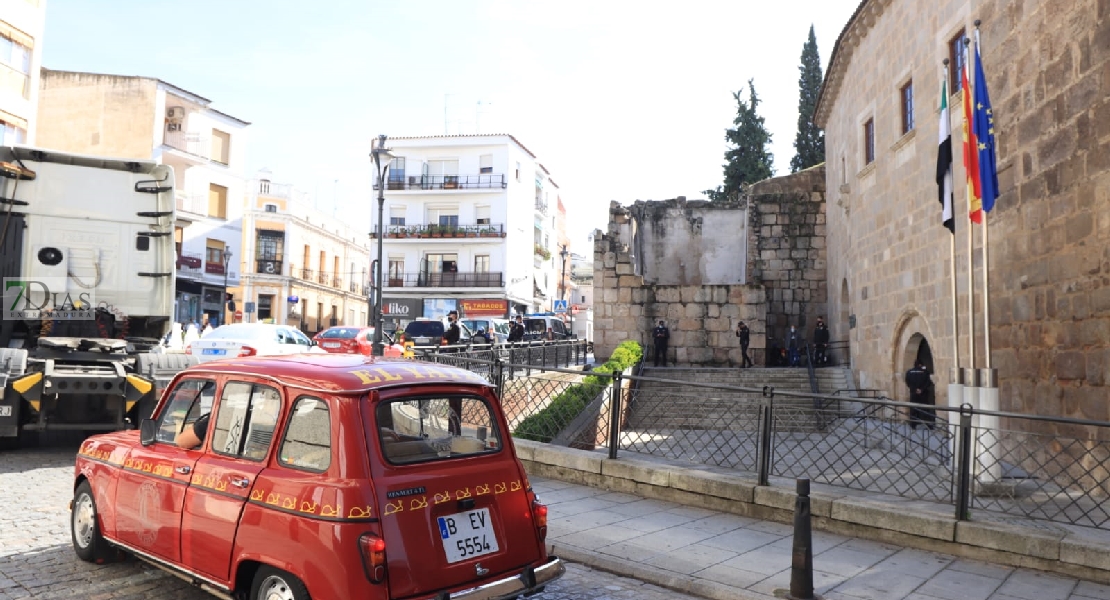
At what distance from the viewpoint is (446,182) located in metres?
47.1

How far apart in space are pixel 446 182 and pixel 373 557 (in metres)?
44.8

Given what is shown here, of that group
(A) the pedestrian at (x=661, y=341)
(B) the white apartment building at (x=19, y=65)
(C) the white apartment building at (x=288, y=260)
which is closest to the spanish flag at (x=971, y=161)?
(A) the pedestrian at (x=661, y=341)

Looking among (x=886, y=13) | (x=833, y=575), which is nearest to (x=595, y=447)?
(x=833, y=575)

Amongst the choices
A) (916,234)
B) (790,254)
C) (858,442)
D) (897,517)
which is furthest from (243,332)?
(790,254)

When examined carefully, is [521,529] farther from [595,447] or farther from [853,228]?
[853,228]

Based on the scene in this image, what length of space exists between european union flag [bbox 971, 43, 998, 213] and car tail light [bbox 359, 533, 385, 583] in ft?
22.4

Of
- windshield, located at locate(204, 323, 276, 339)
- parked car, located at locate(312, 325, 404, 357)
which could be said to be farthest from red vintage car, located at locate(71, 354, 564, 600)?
parked car, located at locate(312, 325, 404, 357)

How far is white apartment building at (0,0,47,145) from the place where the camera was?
70.3 feet

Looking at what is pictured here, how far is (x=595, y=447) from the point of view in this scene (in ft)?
28.7

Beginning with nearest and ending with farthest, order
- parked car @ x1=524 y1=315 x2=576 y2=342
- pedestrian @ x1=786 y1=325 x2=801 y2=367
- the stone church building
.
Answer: the stone church building → pedestrian @ x1=786 y1=325 x2=801 y2=367 → parked car @ x1=524 y1=315 x2=576 y2=342

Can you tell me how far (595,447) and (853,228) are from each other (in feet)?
35.6

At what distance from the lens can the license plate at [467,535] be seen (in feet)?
12.4

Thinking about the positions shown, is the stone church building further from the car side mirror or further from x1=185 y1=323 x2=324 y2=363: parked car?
x1=185 y1=323 x2=324 y2=363: parked car

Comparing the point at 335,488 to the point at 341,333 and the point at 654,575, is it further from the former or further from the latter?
the point at 341,333
